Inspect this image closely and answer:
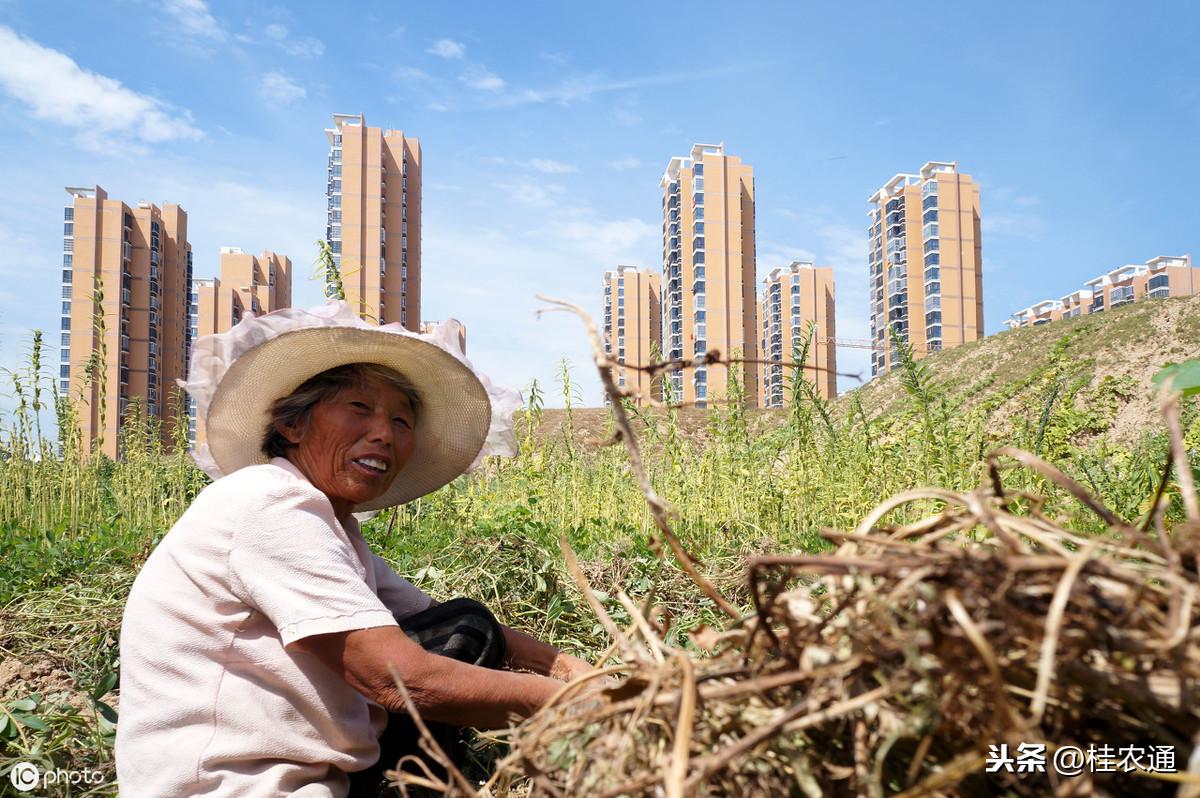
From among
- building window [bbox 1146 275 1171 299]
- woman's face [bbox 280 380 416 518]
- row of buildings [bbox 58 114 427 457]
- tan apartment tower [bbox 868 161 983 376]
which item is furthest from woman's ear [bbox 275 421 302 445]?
building window [bbox 1146 275 1171 299]

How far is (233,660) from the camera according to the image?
1.56 meters

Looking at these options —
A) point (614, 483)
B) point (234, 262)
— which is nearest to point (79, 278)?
point (234, 262)

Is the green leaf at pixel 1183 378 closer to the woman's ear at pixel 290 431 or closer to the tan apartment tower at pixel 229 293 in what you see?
the woman's ear at pixel 290 431

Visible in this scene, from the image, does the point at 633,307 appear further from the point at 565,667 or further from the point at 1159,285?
the point at 565,667

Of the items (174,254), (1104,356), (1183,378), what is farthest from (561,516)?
(174,254)

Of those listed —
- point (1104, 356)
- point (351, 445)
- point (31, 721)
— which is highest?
point (1104, 356)

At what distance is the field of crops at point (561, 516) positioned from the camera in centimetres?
287

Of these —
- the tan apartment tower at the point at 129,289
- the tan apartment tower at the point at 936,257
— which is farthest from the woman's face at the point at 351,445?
the tan apartment tower at the point at 936,257

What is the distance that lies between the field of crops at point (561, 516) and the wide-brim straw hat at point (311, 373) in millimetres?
640

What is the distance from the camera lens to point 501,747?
2186mm

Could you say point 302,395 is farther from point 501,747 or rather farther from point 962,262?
point 962,262

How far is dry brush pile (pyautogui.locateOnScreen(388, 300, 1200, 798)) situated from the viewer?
0.52 metres

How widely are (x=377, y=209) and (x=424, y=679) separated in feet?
145

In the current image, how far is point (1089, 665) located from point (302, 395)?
5.62 feet
